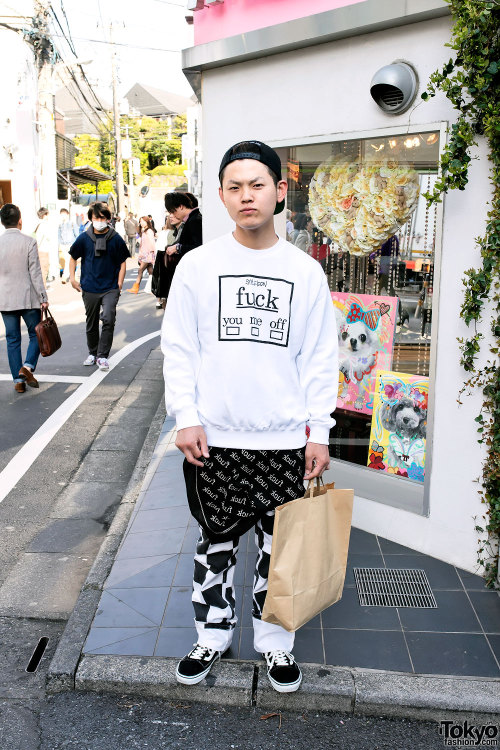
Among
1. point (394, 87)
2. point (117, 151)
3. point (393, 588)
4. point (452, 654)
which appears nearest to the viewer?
point (452, 654)

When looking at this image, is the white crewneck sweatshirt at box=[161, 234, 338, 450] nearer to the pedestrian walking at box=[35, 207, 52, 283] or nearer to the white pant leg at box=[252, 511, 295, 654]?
the white pant leg at box=[252, 511, 295, 654]

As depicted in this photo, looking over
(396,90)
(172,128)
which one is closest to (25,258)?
(396,90)

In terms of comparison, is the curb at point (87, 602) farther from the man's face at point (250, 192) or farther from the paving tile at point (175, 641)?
the man's face at point (250, 192)

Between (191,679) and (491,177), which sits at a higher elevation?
(491,177)

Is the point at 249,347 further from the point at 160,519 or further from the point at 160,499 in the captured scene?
the point at 160,499

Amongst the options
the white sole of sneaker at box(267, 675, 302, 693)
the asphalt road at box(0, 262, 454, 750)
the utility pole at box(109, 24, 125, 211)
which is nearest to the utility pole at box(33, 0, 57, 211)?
the asphalt road at box(0, 262, 454, 750)

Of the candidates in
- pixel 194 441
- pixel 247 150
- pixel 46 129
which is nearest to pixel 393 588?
pixel 194 441

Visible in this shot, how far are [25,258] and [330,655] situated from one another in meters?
6.08

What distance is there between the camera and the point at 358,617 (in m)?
3.59

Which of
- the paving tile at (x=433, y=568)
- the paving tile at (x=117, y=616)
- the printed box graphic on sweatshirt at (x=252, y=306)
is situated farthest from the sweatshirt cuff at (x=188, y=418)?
the paving tile at (x=433, y=568)

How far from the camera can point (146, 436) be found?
7020 millimetres

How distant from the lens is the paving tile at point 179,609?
11.5ft

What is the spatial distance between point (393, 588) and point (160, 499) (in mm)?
1904

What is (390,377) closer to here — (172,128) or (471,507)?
(471,507)
